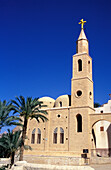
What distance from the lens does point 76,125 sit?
2795 centimetres

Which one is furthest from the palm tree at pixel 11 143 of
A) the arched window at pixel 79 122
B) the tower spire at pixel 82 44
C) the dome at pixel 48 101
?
the tower spire at pixel 82 44

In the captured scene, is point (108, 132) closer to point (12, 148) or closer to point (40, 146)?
point (40, 146)

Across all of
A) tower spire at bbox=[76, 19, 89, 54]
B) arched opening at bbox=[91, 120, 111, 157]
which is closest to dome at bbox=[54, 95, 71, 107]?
arched opening at bbox=[91, 120, 111, 157]

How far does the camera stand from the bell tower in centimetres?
2869

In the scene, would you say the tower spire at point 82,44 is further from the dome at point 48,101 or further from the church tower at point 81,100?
the dome at point 48,101

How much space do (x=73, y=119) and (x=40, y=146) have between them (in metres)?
6.79

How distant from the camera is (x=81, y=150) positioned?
1026 inches

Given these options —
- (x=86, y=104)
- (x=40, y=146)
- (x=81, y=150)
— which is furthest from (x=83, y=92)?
(x=40, y=146)

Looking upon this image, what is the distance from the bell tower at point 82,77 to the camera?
94.1 feet

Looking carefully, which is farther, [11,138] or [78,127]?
[78,127]

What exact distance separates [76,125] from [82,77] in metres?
7.41

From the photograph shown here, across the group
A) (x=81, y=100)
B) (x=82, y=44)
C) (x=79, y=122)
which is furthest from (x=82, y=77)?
(x=79, y=122)

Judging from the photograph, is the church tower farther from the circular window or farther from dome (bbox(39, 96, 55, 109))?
dome (bbox(39, 96, 55, 109))

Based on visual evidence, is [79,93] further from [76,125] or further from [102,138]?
[102,138]
